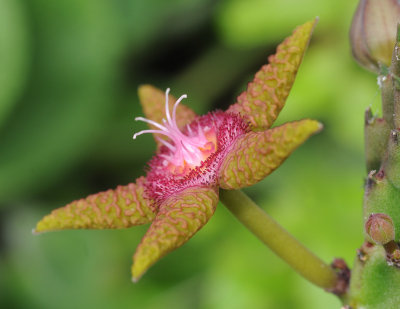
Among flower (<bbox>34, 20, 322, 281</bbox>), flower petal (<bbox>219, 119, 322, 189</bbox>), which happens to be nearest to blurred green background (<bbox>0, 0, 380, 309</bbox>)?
flower (<bbox>34, 20, 322, 281</bbox>)

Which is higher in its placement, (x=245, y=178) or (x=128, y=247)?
(x=245, y=178)

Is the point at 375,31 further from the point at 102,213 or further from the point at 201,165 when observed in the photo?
the point at 102,213

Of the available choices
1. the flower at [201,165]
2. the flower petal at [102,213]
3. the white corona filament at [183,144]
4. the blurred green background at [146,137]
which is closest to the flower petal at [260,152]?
the flower at [201,165]

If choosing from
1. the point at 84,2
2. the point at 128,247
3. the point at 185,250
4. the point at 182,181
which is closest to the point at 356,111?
the point at 185,250

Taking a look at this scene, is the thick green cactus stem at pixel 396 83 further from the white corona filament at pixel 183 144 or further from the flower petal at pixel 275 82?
the white corona filament at pixel 183 144

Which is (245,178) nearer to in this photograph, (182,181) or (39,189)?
(182,181)
